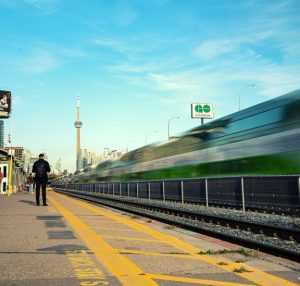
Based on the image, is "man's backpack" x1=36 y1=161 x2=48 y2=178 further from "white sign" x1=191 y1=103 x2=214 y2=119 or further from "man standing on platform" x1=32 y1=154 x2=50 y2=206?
"white sign" x1=191 y1=103 x2=214 y2=119

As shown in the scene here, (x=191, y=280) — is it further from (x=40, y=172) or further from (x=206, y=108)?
(x=206, y=108)

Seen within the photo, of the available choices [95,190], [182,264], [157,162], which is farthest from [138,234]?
[95,190]

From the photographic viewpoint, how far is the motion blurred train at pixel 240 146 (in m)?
14.4

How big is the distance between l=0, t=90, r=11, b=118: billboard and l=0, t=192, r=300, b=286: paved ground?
124 ft

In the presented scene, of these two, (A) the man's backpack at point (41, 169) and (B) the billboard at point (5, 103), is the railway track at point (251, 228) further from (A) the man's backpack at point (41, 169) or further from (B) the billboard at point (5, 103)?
(B) the billboard at point (5, 103)

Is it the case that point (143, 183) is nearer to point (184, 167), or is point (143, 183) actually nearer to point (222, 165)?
point (184, 167)

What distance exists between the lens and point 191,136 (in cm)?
2280

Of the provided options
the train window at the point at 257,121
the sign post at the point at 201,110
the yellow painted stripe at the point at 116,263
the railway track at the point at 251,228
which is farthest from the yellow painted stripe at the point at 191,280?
the sign post at the point at 201,110

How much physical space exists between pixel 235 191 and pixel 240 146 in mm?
4623

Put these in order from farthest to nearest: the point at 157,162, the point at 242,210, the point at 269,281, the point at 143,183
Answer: the point at 157,162, the point at 143,183, the point at 242,210, the point at 269,281

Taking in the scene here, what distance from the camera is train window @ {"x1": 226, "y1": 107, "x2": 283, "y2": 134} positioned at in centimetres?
1536

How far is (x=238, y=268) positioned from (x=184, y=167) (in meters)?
17.4

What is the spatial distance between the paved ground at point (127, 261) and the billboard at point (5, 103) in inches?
1483

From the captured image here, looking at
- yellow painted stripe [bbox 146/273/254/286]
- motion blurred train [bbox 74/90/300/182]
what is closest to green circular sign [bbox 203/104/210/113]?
motion blurred train [bbox 74/90/300/182]
